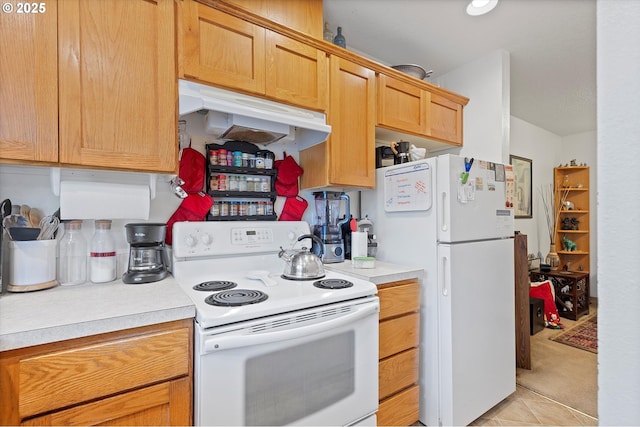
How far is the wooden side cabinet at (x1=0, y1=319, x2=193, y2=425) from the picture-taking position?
2.67 ft

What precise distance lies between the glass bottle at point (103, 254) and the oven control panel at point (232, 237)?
0.26 m

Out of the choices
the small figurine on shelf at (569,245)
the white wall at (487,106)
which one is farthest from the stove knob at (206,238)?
the small figurine on shelf at (569,245)

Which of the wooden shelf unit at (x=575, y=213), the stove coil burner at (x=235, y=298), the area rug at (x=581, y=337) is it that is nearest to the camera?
the stove coil burner at (x=235, y=298)

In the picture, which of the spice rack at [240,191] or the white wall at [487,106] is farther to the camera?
the white wall at [487,106]

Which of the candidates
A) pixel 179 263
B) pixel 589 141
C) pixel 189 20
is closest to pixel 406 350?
pixel 179 263

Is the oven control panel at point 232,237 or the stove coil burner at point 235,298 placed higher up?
the oven control panel at point 232,237

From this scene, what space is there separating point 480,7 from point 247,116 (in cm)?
167

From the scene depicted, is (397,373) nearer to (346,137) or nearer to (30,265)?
(346,137)

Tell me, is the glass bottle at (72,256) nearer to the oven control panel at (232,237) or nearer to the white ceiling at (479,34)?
the oven control panel at (232,237)

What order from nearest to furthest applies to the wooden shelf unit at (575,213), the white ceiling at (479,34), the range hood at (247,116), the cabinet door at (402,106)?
the range hood at (247,116) < the white ceiling at (479,34) < the cabinet door at (402,106) < the wooden shelf unit at (575,213)

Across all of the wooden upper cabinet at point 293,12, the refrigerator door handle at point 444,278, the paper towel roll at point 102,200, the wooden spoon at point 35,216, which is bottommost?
the refrigerator door handle at point 444,278

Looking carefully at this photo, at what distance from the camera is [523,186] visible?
13.5 feet

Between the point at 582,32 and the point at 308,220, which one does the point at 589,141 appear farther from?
the point at 308,220

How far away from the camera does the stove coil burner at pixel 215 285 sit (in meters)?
1.33
